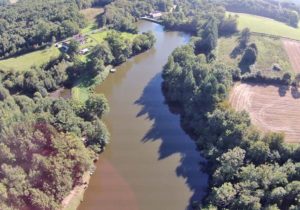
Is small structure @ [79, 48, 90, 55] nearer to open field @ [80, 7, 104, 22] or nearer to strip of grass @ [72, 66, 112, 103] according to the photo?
strip of grass @ [72, 66, 112, 103]

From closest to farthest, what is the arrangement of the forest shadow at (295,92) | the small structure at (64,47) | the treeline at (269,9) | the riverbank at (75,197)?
1. the riverbank at (75,197)
2. the forest shadow at (295,92)
3. the small structure at (64,47)
4. the treeline at (269,9)

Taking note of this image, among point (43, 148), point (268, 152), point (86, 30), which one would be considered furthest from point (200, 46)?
point (43, 148)

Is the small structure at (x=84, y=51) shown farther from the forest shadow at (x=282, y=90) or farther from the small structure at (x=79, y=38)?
the forest shadow at (x=282, y=90)

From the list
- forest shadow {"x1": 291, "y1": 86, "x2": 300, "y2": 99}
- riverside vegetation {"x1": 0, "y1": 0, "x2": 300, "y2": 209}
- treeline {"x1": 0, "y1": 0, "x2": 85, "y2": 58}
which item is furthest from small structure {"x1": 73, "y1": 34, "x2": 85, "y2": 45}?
forest shadow {"x1": 291, "y1": 86, "x2": 300, "y2": 99}

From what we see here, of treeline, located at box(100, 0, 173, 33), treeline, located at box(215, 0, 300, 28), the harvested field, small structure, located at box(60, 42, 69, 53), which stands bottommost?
small structure, located at box(60, 42, 69, 53)

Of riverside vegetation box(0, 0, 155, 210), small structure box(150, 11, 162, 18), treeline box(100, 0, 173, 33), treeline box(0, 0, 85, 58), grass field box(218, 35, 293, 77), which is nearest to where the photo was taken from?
riverside vegetation box(0, 0, 155, 210)

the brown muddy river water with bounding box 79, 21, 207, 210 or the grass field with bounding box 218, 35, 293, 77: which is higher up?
the grass field with bounding box 218, 35, 293, 77

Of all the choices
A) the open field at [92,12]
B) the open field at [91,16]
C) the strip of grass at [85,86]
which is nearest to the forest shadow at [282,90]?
the strip of grass at [85,86]

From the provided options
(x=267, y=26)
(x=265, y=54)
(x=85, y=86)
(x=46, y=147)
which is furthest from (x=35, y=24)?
(x=267, y=26)
